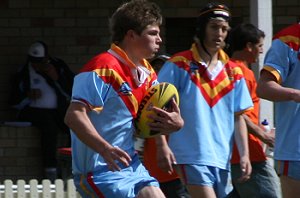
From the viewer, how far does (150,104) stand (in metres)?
6.57

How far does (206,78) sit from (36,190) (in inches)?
124

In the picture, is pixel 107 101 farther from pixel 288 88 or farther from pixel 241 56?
pixel 241 56

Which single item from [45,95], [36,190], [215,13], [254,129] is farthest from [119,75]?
[45,95]

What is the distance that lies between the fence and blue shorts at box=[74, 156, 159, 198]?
4.05 m

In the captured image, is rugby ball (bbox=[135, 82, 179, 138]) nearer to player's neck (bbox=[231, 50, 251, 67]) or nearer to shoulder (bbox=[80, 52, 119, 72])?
shoulder (bbox=[80, 52, 119, 72])

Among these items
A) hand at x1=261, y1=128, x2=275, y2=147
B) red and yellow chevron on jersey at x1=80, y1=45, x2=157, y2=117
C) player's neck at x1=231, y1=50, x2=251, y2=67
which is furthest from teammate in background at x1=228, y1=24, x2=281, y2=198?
red and yellow chevron on jersey at x1=80, y1=45, x2=157, y2=117

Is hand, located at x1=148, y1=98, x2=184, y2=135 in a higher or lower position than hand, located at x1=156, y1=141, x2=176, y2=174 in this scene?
higher

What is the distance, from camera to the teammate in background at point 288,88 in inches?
277

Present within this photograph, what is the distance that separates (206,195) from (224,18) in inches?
49.0

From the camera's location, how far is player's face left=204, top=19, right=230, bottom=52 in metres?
7.91

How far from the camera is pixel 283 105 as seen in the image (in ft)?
23.6

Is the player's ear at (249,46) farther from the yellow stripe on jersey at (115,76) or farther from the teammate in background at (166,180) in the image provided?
the yellow stripe on jersey at (115,76)

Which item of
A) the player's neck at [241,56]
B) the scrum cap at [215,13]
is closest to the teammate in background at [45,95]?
the player's neck at [241,56]

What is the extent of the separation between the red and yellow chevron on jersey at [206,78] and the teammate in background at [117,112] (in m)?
1.15
